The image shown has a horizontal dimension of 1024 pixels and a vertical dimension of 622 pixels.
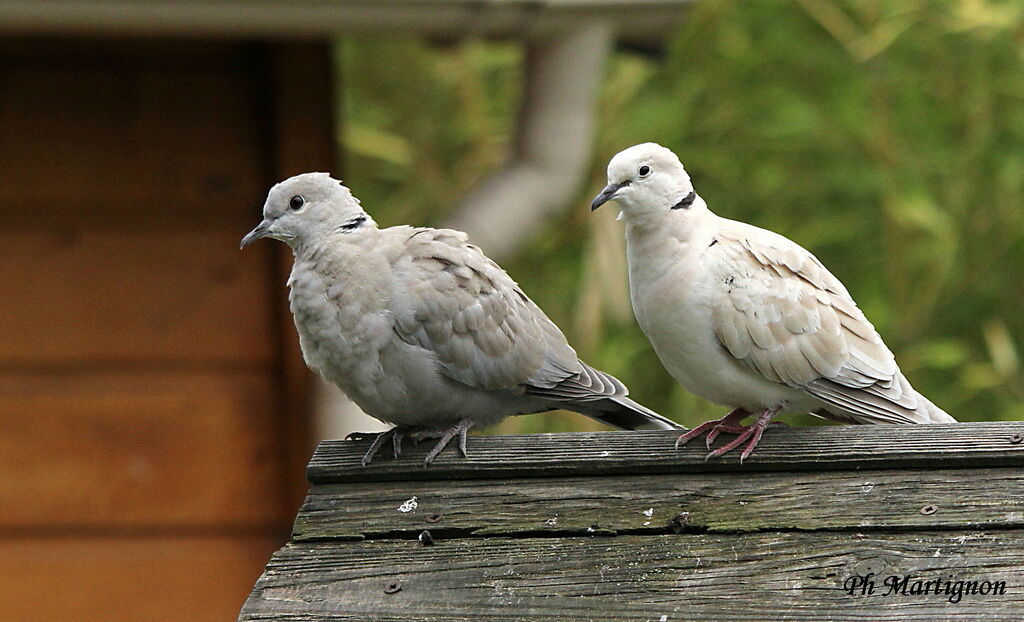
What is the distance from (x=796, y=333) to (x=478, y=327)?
0.61m

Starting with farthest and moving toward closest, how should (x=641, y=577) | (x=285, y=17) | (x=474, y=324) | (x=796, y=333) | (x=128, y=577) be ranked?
(x=128, y=577) → (x=285, y=17) → (x=474, y=324) → (x=796, y=333) → (x=641, y=577)

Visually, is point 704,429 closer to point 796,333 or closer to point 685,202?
point 796,333

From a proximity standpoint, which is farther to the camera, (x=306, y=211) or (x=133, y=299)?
(x=133, y=299)

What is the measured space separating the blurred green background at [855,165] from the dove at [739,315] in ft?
6.48

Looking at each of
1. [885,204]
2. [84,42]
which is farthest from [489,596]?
[885,204]

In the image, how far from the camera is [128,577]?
3.88 meters

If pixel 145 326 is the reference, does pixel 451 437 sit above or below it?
above

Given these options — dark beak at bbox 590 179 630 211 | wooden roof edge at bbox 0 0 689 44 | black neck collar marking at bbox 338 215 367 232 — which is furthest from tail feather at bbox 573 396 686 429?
wooden roof edge at bbox 0 0 689 44

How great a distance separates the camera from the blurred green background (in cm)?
478

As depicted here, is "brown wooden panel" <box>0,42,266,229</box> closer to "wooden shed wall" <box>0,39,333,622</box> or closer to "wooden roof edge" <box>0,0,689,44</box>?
"wooden shed wall" <box>0,39,333,622</box>

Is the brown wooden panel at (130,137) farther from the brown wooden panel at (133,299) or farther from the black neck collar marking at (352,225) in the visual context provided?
the black neck collar marking at (352,225)

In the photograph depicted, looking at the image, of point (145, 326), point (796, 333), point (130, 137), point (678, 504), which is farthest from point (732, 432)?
point (130, 137)

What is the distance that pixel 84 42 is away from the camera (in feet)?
12.8

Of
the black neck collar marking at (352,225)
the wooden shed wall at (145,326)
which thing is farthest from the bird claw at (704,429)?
the wooden shed wall at (145,326)
